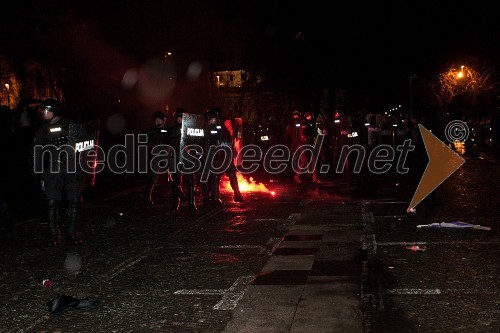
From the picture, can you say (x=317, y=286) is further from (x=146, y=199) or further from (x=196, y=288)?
(x=146, y=199)

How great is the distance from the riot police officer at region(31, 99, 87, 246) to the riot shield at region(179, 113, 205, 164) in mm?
3574

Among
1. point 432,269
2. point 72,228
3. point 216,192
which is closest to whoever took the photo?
point 432,269

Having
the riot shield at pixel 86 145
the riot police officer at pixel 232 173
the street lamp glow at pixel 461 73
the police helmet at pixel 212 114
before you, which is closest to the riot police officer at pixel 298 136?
the riot police officer at pixel 232 173

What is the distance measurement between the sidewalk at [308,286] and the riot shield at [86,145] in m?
3.01

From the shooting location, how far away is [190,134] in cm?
1288

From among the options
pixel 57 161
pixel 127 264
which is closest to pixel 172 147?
pixel 57 161

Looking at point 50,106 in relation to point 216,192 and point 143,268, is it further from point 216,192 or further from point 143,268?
point 216,192

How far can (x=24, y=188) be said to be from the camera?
52.3 feet

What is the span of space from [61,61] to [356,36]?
16163mm

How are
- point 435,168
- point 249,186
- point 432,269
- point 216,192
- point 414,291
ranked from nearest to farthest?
point 414,291
point 432,269
point 216,192
point 249,186
point 435,168

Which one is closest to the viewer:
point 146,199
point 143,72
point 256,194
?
point 146,199

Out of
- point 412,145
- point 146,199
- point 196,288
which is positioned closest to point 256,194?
point 146,199

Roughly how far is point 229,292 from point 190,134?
Result: 6.93 metres

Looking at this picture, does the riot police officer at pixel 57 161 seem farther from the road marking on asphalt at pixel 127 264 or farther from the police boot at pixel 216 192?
the police boot at pixel 216 192
